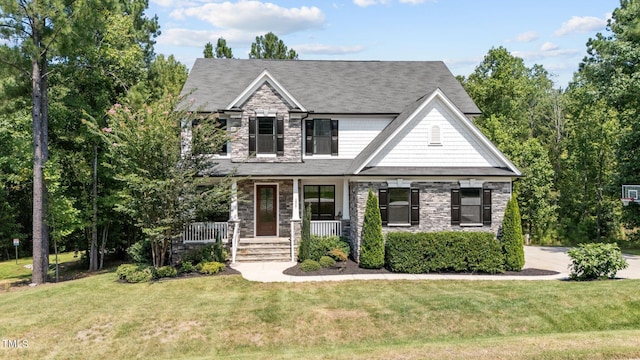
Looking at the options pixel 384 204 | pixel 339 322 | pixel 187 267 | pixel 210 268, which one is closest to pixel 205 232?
pixel 187 267

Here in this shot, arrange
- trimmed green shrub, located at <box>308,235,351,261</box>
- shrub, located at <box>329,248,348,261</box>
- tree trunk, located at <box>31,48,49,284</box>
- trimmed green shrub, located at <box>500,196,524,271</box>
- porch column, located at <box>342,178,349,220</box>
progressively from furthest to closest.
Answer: porch column, located at <box>342,178,349,220</box> → trimmed green shrub, located at <box>308,235,351,261</box> → shrub, located at <box>329,248,348,261</box> → tree trunk, located at <box>31,48,49,284</box> → trimmed green shrub, located at <box>500,196,524,271</box>

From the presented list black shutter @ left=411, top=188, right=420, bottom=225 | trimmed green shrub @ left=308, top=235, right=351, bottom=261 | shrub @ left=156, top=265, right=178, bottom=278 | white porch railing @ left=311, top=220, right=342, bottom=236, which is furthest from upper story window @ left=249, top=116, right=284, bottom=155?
black shutter @ left=411, top=188, right=420, bottom=225

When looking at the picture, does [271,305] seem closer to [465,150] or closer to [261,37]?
[465,150]

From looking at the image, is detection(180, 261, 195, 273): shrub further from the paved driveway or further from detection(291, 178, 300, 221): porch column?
the paved driveway

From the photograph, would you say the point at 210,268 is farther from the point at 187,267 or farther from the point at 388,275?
the point at 388,275

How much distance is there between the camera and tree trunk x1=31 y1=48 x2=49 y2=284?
18.6 m

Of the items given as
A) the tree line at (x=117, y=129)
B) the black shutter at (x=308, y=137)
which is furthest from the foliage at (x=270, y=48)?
the black shutter at (x=308, y=137)

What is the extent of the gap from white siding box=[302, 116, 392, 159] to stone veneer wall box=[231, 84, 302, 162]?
2.09 meters

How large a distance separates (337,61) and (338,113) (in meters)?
5.84

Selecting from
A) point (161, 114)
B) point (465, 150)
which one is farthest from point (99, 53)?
point (465, 150)

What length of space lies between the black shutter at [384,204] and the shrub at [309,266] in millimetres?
3349

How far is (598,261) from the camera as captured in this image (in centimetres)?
1495

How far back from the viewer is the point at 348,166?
21.1m

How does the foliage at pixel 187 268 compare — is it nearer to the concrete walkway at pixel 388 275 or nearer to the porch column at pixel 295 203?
the concrete walkway at pixel 388 275
